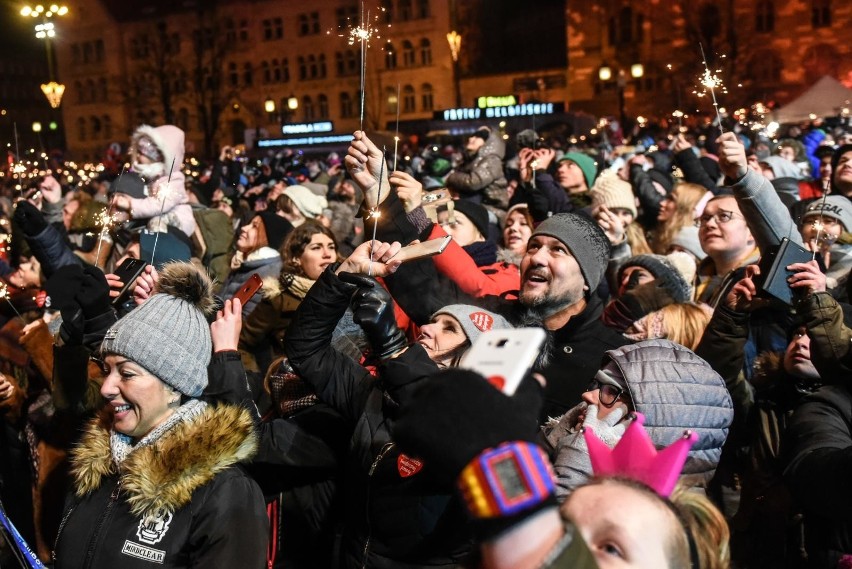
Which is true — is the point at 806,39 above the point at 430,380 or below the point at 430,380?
above

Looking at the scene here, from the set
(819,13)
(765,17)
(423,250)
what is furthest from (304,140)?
(819,13)

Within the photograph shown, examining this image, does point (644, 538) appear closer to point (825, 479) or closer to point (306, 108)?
point (825, 479)

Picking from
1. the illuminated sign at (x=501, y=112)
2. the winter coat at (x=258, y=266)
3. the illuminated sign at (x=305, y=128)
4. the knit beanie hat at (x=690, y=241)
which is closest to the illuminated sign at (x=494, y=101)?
the illuminated sign at (x=501, y=112)

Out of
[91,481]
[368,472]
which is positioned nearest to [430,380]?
[368,472]

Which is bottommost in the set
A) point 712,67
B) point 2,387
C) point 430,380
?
point 2,387

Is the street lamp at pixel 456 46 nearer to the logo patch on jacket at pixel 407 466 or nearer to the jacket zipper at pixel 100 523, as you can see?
the logo patch on jacket at pixel 407 466

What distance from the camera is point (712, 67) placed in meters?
5.09

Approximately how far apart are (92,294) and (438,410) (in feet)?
9.63

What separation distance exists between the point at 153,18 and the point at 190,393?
6071cm

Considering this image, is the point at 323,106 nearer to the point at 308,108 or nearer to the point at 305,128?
the point at 308,108

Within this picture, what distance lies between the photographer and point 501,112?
99.8 feet

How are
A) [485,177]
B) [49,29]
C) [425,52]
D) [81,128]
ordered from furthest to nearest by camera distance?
1. [81,128]
2. [425,52]
3. [49,29]
4. [485,177]

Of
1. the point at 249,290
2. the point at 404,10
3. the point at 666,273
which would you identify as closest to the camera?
the point at 249,290

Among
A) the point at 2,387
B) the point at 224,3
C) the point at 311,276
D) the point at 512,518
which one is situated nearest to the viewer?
the point at 512,518
